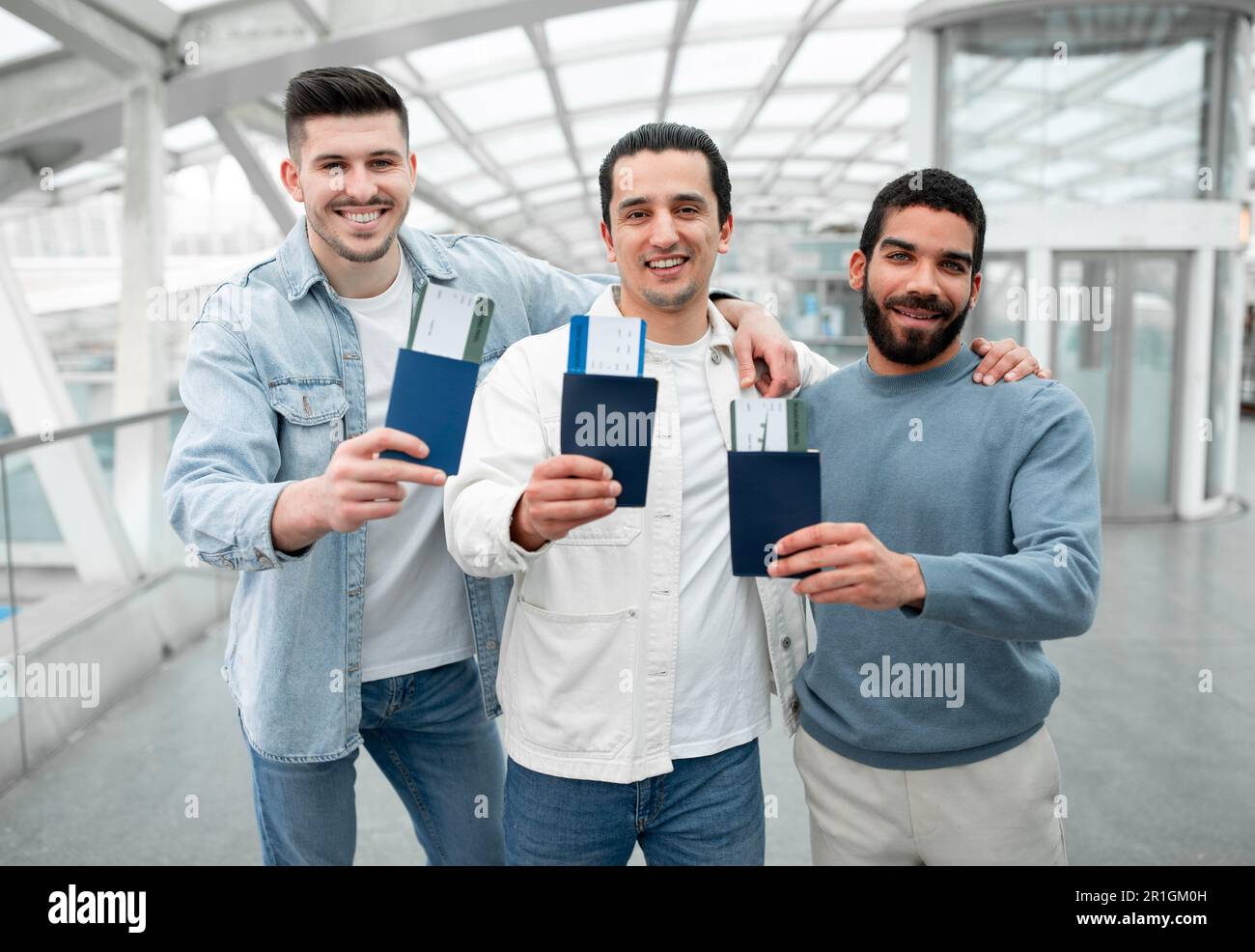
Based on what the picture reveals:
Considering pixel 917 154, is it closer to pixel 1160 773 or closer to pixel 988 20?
pixel 988 20

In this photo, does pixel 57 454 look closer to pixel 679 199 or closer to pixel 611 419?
pixel 679 199

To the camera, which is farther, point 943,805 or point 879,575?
point 943,805

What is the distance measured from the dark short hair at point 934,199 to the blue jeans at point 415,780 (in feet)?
4.67

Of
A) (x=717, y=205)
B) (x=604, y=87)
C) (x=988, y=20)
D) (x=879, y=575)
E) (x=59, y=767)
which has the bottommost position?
(x=59, y=767)

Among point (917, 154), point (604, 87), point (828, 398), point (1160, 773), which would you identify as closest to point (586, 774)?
point (828, 398)

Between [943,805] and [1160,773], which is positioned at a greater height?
[943,805]

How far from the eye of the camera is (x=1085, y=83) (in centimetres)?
923

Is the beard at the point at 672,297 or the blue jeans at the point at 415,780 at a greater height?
the beard at the point at 672,297

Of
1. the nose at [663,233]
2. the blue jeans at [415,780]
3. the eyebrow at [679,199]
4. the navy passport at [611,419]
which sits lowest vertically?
the blue jeans at [415,780]

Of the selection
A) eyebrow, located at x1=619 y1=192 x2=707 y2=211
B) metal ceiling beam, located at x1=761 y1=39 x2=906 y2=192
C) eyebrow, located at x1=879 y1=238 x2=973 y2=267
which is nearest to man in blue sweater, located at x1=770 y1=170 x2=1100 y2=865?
eyebrow, located at x1=879 y1=238 x2=973 y2=267

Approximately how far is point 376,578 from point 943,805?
4.29 ft

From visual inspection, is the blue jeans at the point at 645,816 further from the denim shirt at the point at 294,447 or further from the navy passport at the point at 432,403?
A: the navy passport at the point at 432,403

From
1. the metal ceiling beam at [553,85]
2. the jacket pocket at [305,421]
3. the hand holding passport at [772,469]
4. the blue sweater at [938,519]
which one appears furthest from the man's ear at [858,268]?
the metal ceiling beam at [553,85]

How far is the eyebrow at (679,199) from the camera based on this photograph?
1.99m
